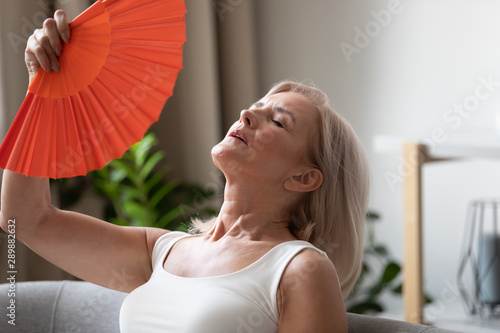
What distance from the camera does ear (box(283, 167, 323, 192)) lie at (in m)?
1.30

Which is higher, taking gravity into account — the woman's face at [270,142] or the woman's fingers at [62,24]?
the woman's fingers at [62,24]

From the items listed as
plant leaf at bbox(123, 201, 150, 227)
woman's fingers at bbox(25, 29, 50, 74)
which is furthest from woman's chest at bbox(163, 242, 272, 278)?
plant leaf at bbox(123, 201, 150, 227)

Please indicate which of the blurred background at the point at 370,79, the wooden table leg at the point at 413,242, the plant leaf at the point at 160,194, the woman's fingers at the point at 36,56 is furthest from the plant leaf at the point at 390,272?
the woman's fingers at the point at 36,56

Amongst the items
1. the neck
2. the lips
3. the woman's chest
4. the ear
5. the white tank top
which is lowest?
the white tank top

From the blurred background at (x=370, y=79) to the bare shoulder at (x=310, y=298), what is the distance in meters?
1.43

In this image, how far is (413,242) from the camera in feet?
7.80

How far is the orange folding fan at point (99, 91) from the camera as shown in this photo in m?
1.19

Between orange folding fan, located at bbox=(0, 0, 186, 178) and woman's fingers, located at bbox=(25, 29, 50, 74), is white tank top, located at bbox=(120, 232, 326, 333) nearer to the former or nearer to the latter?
orange folding fan, located at bbox=(0, 0, 186, 178)

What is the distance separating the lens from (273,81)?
3.25m

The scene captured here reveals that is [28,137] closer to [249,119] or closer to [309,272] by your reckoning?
[249,119]

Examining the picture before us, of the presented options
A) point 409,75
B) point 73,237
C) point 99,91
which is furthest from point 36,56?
point 409,75

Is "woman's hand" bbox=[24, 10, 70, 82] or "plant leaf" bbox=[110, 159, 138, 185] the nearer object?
"woman's hand" bbox=[24, 10, 70, 82]

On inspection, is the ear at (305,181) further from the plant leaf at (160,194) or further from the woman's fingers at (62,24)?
the plant leaf at (160,194)

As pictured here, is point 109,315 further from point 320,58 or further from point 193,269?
point 320,58
